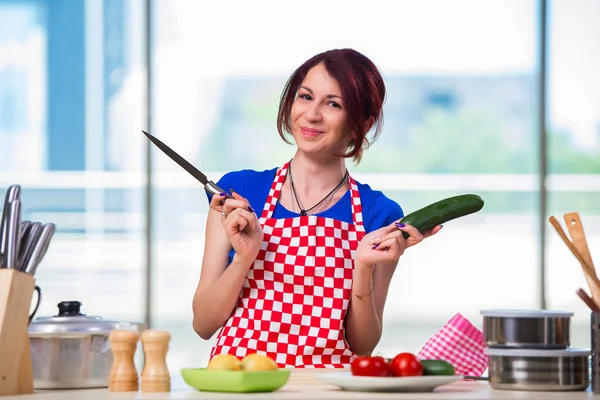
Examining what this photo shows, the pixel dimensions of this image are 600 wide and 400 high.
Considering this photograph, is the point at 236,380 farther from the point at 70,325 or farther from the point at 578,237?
the point at 578,237

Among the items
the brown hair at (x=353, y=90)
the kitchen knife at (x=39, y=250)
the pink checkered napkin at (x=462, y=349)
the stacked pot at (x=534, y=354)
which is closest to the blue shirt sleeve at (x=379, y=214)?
the brown hair at (x=353, y=90)

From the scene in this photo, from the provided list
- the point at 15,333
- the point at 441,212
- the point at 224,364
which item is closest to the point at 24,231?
the point at 15,333

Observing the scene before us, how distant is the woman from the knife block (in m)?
0.56

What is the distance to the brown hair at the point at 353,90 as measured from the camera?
233 centimetres

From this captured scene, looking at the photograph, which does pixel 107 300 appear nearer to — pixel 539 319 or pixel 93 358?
pixel 93 358

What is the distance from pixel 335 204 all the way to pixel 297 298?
0.25m

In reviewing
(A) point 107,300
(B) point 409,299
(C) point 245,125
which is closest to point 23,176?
(A) point 107,300

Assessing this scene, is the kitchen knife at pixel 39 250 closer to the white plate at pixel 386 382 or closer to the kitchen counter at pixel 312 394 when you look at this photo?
the kitchen counter at pixel 312 394

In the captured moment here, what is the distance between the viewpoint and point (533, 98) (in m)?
4.23

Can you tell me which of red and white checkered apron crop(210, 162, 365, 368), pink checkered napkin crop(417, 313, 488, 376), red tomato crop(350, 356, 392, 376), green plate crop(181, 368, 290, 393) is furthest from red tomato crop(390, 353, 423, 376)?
red and white checkered apron crop(210, 162, 365, 368)

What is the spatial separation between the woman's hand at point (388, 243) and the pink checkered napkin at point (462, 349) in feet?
0.70

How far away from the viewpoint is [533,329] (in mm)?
1774

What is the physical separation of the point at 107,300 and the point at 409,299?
1230 millimetres

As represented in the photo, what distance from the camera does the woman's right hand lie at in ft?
6.87
